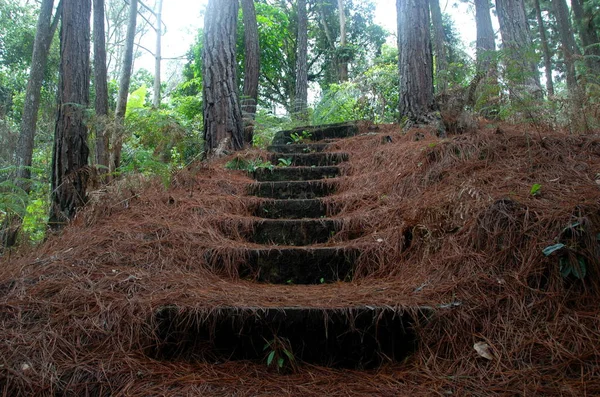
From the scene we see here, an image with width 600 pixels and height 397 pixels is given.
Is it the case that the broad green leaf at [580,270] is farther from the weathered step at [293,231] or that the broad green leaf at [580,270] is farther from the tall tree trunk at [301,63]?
the tall tree trunk at [301,63]

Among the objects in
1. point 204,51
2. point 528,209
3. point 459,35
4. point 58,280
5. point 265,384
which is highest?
point 459,35

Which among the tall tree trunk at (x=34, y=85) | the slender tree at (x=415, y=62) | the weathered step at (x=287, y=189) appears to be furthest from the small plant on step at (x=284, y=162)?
the tall tree trunk at (x=34, y=85)

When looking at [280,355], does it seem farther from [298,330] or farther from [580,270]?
Answer: [580,270]

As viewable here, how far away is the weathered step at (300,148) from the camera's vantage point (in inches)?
233

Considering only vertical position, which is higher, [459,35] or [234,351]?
[459,35]

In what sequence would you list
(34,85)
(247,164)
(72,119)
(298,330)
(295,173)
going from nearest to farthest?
1. (298,330)
2. (72,119)
3. (295,173)
4. (247,164)
5. (34,85)

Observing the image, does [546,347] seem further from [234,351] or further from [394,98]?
[394,98]

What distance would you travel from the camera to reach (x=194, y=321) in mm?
2301

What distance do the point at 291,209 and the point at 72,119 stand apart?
2353 mm

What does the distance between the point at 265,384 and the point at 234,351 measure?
0.34 metres

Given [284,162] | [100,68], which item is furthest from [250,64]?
[284,162]

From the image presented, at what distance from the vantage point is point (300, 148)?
5980mm

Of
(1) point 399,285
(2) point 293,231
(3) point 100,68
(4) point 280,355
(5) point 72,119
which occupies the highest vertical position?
(3) point 100,68

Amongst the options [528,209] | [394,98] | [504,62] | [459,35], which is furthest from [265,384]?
[459,35]
